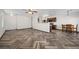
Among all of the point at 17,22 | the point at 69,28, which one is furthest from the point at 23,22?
the point at 69,28

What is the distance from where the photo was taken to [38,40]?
4.87 feet

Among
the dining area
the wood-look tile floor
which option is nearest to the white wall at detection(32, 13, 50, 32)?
the wood-look tile floor

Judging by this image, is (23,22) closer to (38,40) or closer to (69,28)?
(38,40)

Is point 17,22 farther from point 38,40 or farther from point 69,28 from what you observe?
point 69,28

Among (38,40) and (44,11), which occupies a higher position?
(44,11)

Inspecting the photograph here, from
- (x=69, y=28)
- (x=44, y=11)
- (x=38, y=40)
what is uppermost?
(x=44, y=11)

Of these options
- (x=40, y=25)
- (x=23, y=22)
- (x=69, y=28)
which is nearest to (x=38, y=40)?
(x=40, y=25)

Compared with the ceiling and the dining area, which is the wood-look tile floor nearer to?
the dining area

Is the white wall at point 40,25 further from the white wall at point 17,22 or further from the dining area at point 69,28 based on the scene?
the dining area at point 69,28

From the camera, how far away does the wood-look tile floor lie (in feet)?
4.83

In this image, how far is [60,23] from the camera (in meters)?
1.48
